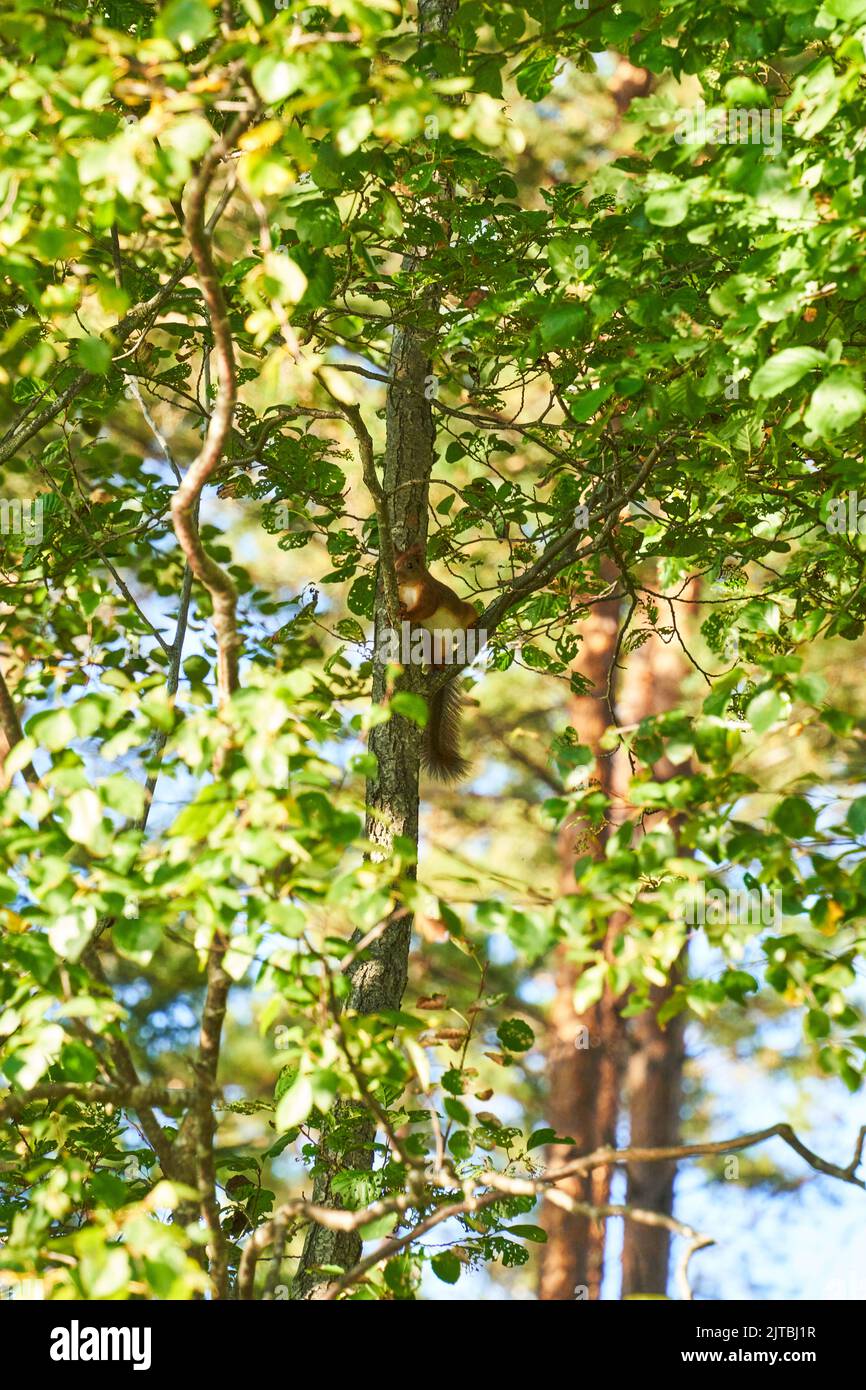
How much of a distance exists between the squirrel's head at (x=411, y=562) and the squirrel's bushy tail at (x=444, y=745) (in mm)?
458

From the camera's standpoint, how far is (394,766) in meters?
4.04

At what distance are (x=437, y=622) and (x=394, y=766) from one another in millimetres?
1013

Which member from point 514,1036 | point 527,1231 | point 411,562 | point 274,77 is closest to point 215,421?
point 274,77

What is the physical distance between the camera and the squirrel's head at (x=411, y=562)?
463 centimetres

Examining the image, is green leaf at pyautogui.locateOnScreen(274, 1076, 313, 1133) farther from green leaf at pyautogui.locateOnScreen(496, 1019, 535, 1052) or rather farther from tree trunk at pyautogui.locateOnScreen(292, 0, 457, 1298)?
tree trunk at pyautogui.locateOnScreen(292, 0, 457, 1298)

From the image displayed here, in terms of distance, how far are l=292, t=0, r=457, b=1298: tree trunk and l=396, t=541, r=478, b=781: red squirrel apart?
11.1 inches

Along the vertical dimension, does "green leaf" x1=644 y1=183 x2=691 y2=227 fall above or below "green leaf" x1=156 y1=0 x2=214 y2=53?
above

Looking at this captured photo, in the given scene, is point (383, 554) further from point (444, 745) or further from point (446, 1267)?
point (446, 1267)

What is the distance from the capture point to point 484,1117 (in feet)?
8.99

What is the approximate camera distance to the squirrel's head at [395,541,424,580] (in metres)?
4.63

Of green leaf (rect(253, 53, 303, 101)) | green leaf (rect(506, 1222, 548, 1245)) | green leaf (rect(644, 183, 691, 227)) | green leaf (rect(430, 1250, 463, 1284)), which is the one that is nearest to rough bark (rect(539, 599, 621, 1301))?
green leaf (rect(506, 1222, 548, 1245))

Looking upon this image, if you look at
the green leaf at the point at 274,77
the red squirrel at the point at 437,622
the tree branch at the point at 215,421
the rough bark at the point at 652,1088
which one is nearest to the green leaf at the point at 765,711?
the tree branch at the point at 215,421

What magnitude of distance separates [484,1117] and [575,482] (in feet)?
7.82
